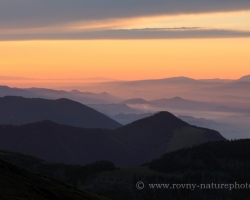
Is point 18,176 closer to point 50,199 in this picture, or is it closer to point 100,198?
point 50,199

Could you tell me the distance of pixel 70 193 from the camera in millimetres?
162625

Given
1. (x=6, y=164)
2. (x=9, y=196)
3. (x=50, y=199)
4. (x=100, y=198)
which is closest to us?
(x=9, y=196)

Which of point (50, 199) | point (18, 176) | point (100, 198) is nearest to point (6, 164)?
point (18, 176)

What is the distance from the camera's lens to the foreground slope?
127000 millimetres

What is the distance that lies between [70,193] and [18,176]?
1790 centimetres

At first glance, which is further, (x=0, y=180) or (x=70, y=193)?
(x=70, y=193)

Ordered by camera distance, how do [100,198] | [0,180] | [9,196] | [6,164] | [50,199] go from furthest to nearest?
[100,198]
[6,164]
[50,199]
[0,180]
[9,196]

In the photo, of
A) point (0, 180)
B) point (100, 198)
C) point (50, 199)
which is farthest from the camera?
point (100, 198)

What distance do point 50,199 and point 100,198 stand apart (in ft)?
134

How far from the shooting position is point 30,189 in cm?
13925

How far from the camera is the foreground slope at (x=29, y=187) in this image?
12700 centimetres

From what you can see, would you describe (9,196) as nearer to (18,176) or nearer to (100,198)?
(18,176)

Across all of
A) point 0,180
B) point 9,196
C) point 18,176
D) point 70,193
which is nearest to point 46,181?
point 70,193

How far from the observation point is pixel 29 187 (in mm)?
141125
